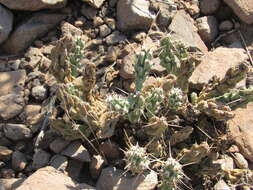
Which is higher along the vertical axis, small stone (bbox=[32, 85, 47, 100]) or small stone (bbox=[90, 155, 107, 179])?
small stone (bbox=[32, 85, 47, 100])

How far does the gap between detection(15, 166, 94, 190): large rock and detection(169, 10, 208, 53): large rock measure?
2027mm

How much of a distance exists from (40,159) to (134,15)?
1.84 m

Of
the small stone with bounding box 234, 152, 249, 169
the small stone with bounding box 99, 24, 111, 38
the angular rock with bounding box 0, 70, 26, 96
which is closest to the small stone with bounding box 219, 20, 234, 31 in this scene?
the small stone with bounding box 99, 24, 111, 38

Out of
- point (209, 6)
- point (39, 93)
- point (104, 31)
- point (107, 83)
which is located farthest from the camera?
point (209, 6)

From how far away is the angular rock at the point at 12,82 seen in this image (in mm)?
3742

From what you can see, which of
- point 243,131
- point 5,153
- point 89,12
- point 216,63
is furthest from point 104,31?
point 243,131

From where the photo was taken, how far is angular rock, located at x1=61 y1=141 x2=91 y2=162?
3354 millimetres

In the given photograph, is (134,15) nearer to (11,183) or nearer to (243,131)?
(243,131)

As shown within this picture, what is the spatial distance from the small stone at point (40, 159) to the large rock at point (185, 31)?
6.36ft

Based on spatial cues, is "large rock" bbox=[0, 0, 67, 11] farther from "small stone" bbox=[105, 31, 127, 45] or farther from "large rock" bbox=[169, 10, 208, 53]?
"large rock" bbox=[169, 10, 208, 53]

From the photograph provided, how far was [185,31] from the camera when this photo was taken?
439 centimetres

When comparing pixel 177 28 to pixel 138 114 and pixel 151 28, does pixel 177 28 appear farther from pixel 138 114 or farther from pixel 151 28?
A: pixel 138 114

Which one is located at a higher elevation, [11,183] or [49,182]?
[49,182]

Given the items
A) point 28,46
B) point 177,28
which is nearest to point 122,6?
point 177,28
